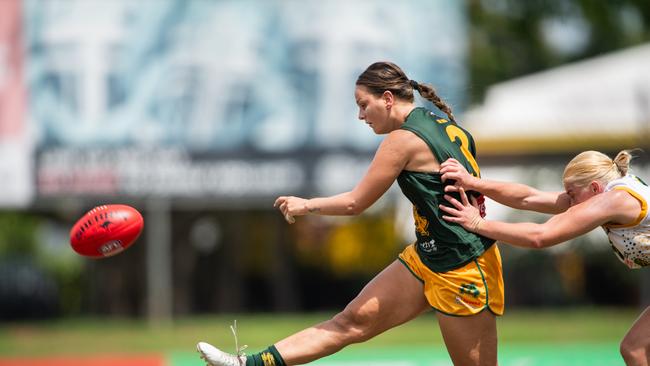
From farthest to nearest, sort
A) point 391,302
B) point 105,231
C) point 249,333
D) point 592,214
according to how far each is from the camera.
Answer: point 249,333 < point 105,231 < point 391,302 < point 592,214

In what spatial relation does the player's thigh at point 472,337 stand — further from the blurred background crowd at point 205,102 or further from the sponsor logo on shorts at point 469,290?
the blurred background crowd at point 205,102

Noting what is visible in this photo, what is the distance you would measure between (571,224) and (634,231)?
0.47 m

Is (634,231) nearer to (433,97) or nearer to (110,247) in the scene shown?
(433,97)

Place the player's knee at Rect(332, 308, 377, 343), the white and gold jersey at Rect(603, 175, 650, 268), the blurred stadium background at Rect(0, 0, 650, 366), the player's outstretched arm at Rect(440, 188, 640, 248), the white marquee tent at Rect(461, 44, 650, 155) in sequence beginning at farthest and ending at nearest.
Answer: the white marquee tent at Rect(461, 44, 650, 155) < the blurred stadium background at Rect(0, 0, 650, 366) < the player's knee at Rect(332, 308, 377, 343) < the white and gold jersey at Rect(603, 175, 650, 268) < the player's outstretched arm at Rect(440, 188, 640, 248)

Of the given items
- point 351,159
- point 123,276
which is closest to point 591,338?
point 351,159

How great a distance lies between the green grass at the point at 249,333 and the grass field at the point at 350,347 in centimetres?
1

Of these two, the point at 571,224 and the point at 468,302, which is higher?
the point at 571,224

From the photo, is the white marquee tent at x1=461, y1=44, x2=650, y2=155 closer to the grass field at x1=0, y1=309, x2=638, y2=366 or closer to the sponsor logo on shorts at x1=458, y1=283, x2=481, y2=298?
the grass field at x1=0, y1=309, x2=638, y2=366

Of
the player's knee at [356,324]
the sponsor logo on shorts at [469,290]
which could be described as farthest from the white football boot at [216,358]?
the sponsor logo on shorts at [469,290]

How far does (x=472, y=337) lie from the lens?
6.07 m

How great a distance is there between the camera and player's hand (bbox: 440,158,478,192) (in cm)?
604

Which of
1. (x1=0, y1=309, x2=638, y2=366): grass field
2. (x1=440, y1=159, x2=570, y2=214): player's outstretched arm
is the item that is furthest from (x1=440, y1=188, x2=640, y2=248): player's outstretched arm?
(x1=0, y1=309, x2=638, y2=366): grass field

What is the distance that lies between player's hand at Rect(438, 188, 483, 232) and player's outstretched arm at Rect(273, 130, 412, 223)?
341 mm

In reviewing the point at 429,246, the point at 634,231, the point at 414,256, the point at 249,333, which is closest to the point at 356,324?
the point at 414,256
